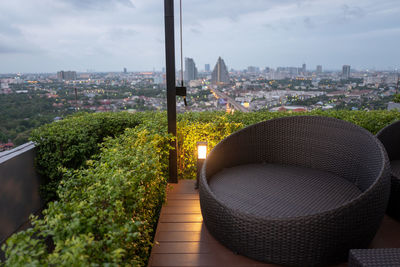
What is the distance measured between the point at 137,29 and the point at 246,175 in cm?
417

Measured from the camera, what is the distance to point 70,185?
1619 millimetres

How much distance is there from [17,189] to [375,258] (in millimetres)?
3656

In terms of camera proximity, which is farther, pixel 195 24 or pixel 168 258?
pixel 195 24

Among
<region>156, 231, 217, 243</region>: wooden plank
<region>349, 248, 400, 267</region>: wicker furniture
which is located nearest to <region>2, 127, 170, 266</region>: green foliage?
<region>156, 231, 217, 243</region>: wooden plank

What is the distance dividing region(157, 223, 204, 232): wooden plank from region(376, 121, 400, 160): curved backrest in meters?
2.16

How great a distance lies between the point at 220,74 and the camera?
5.47 m

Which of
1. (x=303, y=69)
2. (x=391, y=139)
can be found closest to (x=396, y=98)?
(x=303, y=69)

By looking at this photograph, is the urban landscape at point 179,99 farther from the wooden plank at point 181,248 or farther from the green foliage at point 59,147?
the wooden plank at point 181,248

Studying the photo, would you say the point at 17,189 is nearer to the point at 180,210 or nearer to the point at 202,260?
the point at 180,210

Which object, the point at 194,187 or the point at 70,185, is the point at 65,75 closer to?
the point at 194,187

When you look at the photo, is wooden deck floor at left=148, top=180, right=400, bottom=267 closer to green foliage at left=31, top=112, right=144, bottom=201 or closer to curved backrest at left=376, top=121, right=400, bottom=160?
curved backrest at left=376, top=121, right=400, bottom=160

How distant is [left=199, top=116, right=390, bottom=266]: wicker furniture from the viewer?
1.64m

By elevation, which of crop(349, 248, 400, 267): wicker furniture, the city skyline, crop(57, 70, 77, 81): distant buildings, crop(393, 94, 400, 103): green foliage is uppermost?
the city skyline

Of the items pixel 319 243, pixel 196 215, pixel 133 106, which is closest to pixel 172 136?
pixel 196 215
